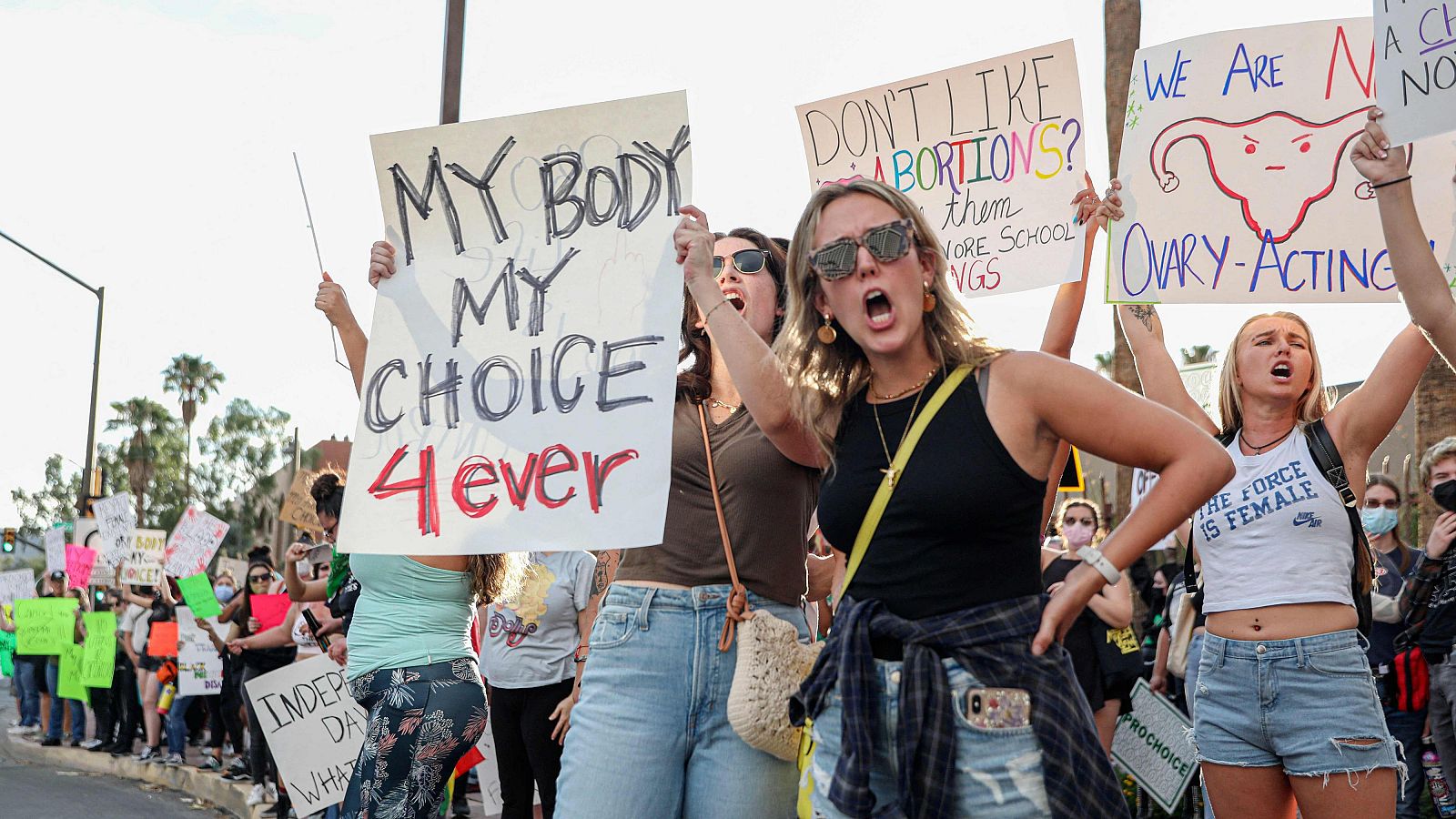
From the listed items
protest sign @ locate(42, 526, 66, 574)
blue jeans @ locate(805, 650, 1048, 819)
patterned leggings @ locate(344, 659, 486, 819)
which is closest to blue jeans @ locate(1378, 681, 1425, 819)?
patterned leggings @ locate(344, 659, 486, 819)

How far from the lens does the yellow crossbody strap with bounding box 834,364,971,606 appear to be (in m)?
2.39

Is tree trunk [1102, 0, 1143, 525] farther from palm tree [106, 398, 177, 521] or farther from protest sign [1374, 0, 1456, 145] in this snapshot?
palm tree [106, 398, 177, 521]

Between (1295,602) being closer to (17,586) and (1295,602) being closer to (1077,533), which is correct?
(1077,533)

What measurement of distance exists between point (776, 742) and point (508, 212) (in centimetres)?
159

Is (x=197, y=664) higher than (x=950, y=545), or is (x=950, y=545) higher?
(x=950, y=545)

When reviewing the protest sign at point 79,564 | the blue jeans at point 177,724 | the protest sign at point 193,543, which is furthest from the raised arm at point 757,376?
the protest sign at point 79,564

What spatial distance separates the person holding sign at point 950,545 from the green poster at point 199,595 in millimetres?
9706

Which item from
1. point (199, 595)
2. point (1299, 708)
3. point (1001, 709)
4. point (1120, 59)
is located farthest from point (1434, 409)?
point (199, 595)

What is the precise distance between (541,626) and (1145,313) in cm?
318

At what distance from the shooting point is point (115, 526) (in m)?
15.1

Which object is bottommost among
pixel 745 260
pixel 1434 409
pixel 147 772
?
pixel 147 772

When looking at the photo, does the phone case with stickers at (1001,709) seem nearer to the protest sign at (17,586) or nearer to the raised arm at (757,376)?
the raised arm at (757,376)

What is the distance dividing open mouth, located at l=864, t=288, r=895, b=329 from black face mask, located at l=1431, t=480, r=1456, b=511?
169 inches

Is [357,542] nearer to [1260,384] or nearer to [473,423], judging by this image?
[473,423]
